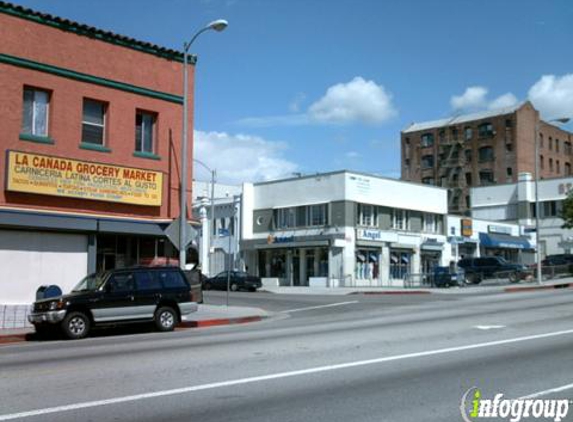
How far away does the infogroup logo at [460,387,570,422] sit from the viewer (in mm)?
7402

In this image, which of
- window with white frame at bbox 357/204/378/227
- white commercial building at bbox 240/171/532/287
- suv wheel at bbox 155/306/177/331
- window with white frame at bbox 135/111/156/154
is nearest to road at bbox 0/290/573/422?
suv wheel at bbox 155/306/177/331

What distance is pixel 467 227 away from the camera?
55.4 metres

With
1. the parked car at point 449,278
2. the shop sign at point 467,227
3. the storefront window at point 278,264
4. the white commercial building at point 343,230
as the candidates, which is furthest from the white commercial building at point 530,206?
the storefront window at point 278,264

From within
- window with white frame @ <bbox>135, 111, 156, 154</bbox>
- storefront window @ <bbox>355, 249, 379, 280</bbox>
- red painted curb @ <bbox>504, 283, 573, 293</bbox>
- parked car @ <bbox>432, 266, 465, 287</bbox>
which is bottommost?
red painted curb @ <bbox>504, 283, 573, 293</bbox>

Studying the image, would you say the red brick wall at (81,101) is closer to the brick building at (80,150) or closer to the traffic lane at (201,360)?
the brick building at (80,150)

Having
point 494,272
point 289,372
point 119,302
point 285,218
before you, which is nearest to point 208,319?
point 119,302

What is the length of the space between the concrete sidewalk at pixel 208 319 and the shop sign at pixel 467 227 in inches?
1329

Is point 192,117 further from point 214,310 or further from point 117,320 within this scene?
point 117,320

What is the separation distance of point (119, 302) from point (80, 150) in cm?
652

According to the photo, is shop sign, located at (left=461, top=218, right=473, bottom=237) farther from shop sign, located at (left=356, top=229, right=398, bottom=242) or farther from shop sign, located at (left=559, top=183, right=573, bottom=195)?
shop sign, located at (left=559, top=183, right=573, bottom=195)

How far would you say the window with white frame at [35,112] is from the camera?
70.0 feet

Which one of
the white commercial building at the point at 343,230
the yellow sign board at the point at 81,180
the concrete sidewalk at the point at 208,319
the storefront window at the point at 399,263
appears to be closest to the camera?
the concrete sidewalk at the point at 208,319

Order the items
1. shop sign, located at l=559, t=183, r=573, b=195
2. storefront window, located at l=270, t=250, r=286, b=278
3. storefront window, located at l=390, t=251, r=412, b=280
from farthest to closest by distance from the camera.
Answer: shop sign, located at l=559, t=183, r=573, b=195 → storefront window, located at l=270, t=250, r=286, b=278 → storefront window, located at l=390, t=251, r=412, b=280

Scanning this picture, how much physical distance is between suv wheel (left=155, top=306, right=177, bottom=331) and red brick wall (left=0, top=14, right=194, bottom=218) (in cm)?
534
